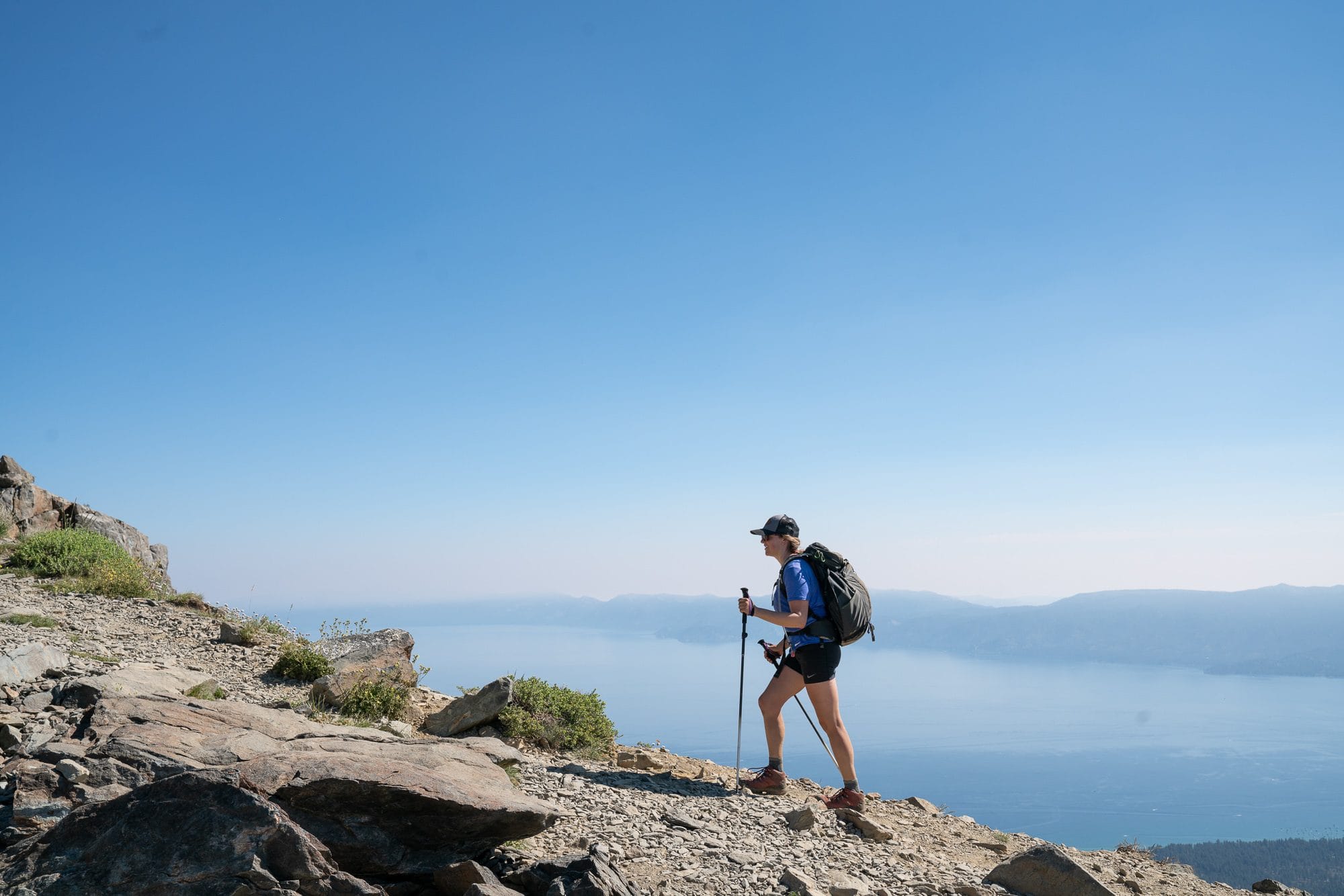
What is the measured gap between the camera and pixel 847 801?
785 cm

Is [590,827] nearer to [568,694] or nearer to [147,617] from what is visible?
[568,694]

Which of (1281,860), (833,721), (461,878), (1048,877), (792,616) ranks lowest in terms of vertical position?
(1281,860)

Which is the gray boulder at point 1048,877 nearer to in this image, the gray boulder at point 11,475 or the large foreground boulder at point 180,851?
the large foreground boulder at point 180,851

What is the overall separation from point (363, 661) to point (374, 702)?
127 centimetres

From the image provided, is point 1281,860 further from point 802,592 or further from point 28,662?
point 28,662

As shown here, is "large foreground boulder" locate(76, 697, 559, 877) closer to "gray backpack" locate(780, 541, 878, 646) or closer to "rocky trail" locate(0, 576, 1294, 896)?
"rocky trail" locate(0, 576, 1294, 896)

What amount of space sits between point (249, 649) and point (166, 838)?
10.2m

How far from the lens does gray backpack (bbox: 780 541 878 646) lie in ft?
25.5

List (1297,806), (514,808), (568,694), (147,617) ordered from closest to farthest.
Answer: (514,808), (568,694), (147,617), (1297,806)

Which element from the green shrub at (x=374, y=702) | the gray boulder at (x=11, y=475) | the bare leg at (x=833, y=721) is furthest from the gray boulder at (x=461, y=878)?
the gray boulder at (x=11, y=475)

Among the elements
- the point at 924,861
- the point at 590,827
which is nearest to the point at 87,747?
the point at 590,827

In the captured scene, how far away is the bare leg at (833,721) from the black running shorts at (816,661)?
74 mm

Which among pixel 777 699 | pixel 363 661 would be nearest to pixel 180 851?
pixel 777 699

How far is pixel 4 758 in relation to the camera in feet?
19.8
